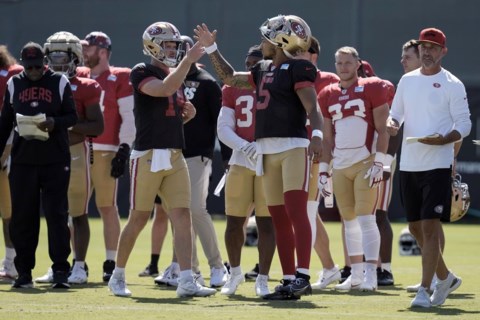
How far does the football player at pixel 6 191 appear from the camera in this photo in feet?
37.9

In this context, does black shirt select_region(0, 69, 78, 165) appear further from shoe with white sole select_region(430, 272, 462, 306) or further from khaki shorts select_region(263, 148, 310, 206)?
shoe with white sole select_region(430, 272, 462, 306)

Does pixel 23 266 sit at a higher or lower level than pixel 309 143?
lower

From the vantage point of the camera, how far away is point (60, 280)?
1053 cm

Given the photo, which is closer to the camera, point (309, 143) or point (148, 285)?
point (309, 143)

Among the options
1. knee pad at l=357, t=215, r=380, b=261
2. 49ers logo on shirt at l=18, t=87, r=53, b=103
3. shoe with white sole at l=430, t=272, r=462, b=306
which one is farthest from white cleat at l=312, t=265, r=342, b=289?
49ers logo on shirt at l=18, t=87, r=53, b=103

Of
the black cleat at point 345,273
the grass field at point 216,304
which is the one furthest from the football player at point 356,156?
the black cleat at point 345,273

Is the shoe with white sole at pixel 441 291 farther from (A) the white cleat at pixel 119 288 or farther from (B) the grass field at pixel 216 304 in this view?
(A) the white cleat at pixel 119 288

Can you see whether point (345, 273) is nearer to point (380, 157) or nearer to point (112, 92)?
point (380, 157)

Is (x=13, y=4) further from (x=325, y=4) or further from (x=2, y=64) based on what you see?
(x=2, y=64)

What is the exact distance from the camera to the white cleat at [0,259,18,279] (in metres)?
11.4

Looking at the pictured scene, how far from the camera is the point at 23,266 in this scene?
34.5 feet

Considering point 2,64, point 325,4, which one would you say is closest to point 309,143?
point 2,64

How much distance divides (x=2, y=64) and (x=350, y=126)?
137 inches

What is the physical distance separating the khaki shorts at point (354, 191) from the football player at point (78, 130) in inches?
86.1
